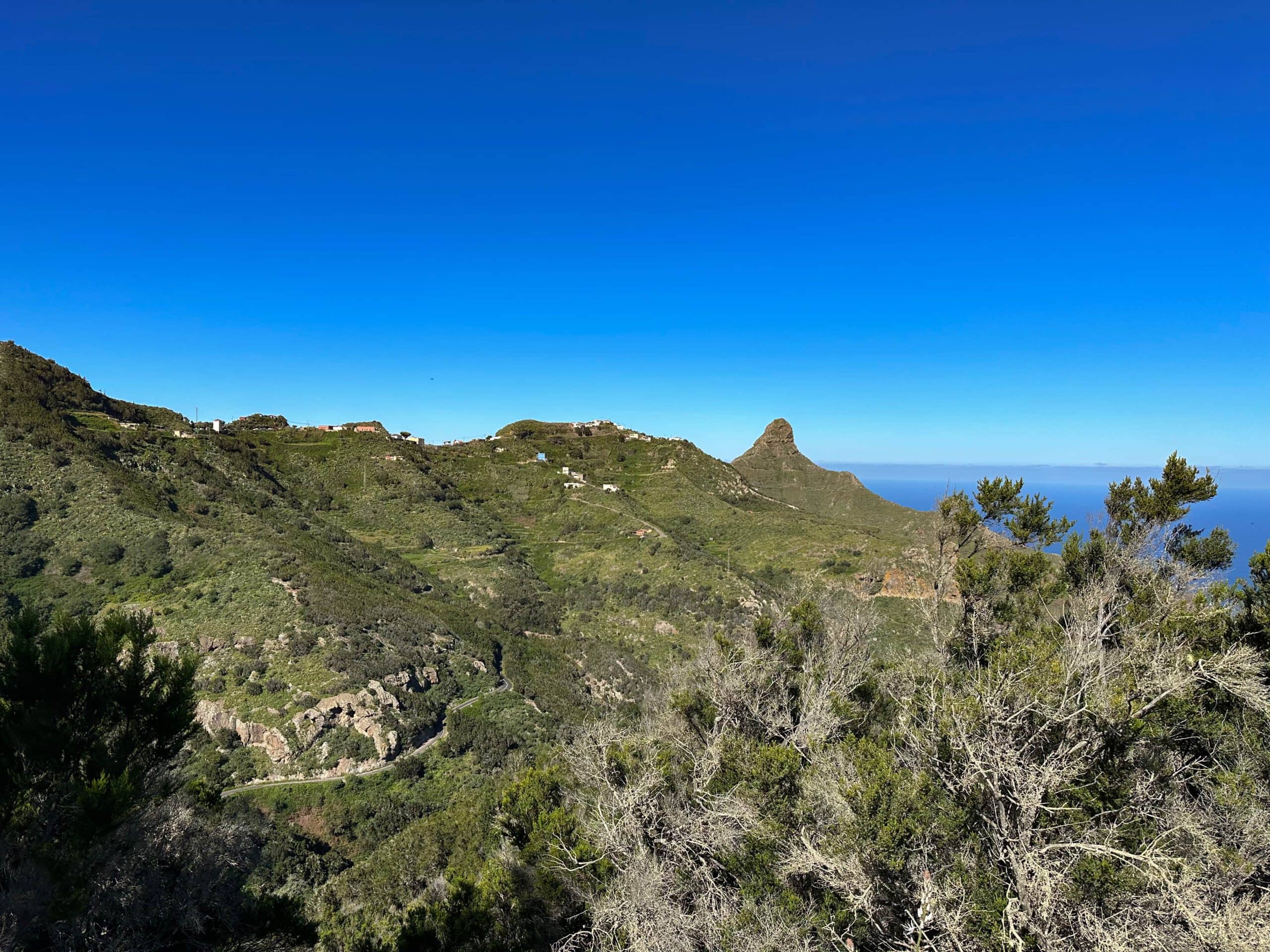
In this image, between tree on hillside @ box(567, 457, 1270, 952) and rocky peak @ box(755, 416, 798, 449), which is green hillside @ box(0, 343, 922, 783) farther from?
rocky peak @ box(755, 416, 798, 449)

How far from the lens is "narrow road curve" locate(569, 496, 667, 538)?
71956 mm

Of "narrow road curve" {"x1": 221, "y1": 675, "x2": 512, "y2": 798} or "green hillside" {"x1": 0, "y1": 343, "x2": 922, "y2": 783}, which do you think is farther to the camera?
"green hillside" {"x1": 0, "y1": 343, "x2": 922, "y2": 783}

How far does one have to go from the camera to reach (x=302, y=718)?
1156 inches

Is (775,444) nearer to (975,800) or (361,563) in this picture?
(361,563)

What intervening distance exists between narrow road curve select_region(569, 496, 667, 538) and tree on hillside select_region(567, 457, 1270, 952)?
2242 inches

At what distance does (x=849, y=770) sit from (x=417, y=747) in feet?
100

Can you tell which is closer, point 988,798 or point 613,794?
point 988,798

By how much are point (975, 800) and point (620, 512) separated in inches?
2892

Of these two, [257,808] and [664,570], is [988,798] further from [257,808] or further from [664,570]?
[664,570]

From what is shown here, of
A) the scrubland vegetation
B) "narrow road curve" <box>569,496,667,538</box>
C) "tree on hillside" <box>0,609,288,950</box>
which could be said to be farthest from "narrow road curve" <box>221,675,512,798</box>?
"narrow road curve" <box>569,496,667,538</box>

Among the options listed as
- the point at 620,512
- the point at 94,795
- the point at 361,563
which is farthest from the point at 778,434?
the point at 94,795

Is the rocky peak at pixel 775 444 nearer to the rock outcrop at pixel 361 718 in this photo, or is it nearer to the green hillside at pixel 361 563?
the green hillside at pixel 361 563

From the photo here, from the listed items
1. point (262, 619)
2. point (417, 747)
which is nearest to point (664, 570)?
point (417, 747)

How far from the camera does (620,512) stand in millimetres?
80375
